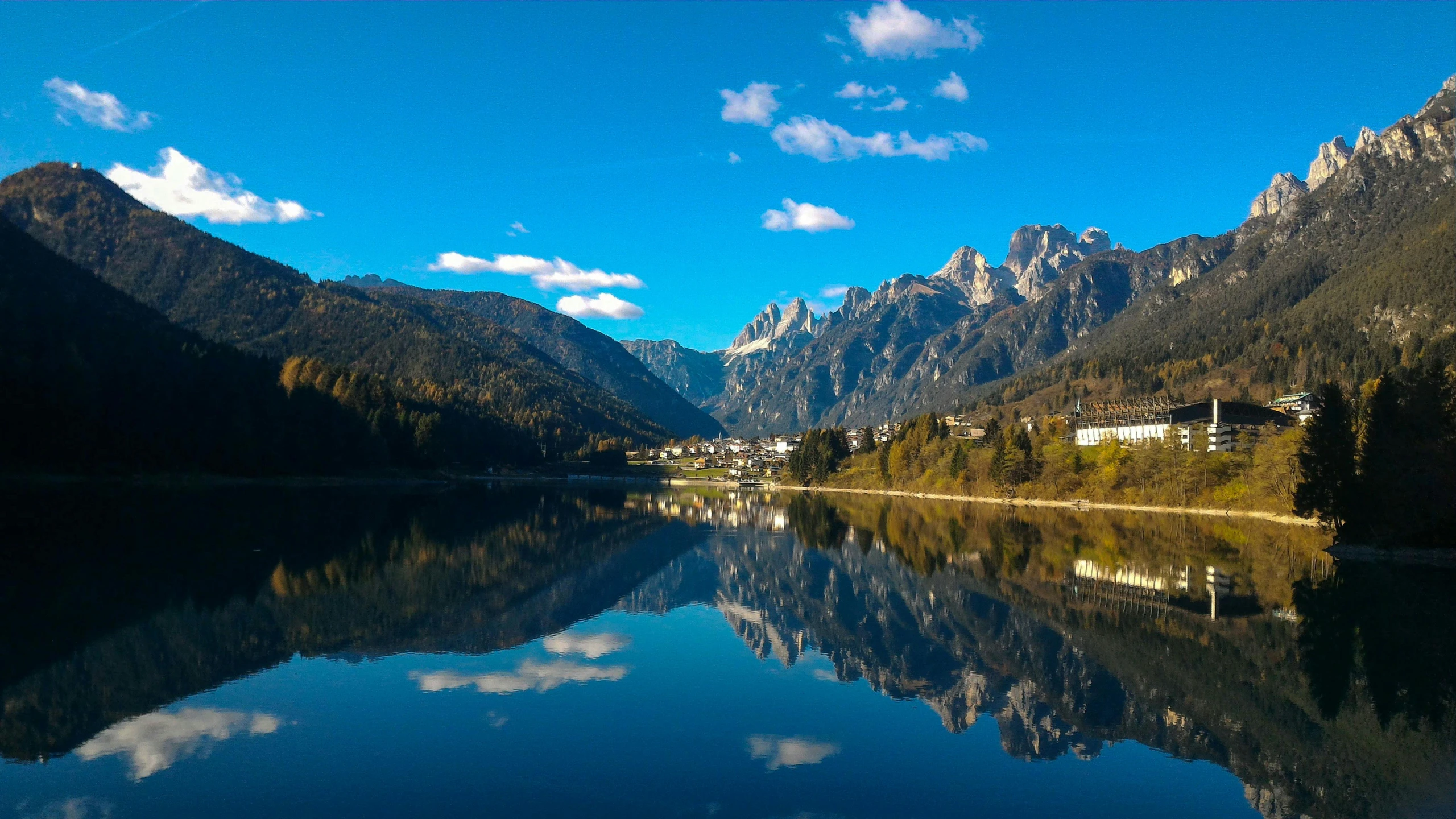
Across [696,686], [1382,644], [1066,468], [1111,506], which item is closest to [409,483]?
[1066,468]

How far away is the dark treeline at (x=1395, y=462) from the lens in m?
46.8

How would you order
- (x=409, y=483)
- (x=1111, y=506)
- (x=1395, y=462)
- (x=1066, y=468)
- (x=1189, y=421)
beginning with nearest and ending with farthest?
(x=1395, y=462) < (x=1111, y=506) < (x=1066, y=468) < (x=409, y=483) < (x=1189, y=421)

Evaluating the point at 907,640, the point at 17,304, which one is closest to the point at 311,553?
the point at 907,640

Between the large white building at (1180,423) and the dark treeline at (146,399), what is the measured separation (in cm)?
10854

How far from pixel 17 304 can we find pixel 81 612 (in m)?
82.0

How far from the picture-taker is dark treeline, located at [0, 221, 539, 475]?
72.6 meters

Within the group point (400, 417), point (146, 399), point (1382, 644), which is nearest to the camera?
point (1382, 644)

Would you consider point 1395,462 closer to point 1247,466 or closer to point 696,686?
point 696,686

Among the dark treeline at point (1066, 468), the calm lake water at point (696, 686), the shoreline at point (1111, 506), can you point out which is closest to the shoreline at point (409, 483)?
the shoreline at point (1111, 506)

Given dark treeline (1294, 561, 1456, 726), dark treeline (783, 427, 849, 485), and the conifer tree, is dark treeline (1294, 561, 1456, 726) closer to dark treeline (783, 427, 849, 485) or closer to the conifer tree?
the conifer tree

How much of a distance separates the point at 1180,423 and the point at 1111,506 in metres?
42.3

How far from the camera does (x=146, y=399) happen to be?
83.2 meters

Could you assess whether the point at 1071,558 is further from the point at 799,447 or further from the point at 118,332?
the point at 799,447

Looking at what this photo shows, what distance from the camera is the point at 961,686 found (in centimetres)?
2211
